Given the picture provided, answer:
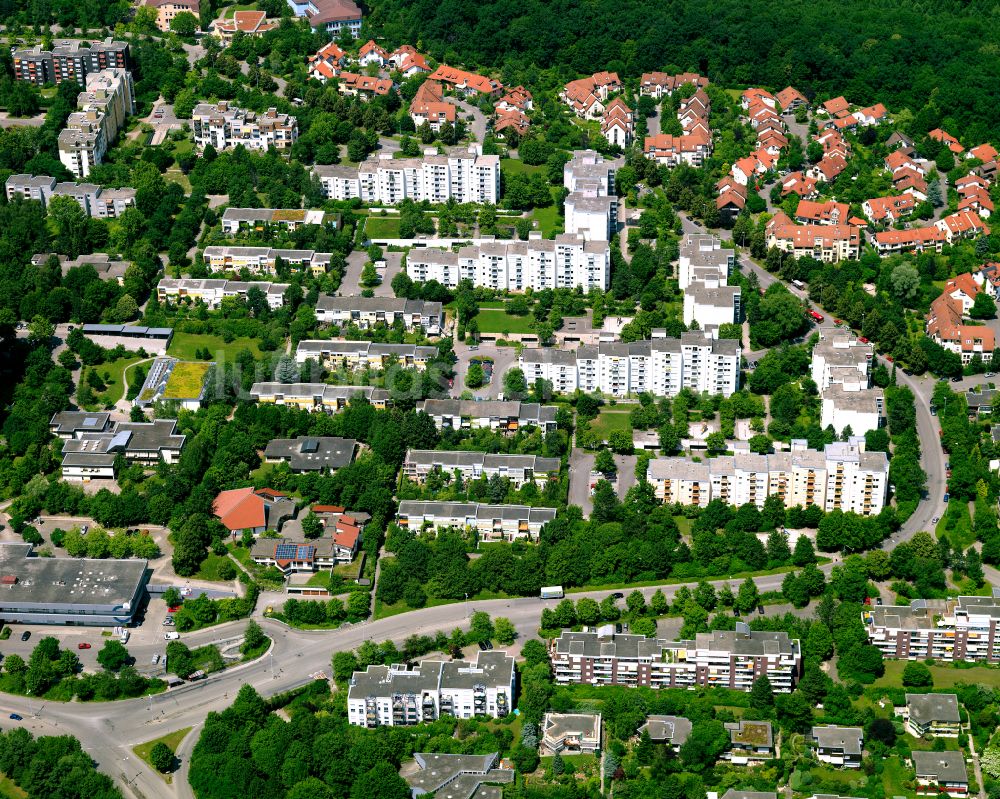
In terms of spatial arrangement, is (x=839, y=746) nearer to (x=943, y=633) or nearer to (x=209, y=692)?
(x=943, y=633)

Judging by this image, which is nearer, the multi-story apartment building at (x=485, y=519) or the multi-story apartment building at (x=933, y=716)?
the multi-story apartment building at (x=933, y=716)

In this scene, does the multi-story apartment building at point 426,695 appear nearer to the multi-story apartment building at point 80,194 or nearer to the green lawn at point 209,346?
the green lawn at point 209,346

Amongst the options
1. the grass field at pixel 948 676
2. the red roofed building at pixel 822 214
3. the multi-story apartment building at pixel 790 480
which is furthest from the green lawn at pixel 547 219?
the grass field at pixel 948 676

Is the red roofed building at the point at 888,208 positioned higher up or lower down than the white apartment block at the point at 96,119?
lower down

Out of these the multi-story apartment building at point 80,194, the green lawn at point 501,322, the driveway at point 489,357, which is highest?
the multi-story apartment building at point 80,194

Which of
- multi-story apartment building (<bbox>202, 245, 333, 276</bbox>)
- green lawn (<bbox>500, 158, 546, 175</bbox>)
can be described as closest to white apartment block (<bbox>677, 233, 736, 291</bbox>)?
green lawn (<bbox>500, 158, 546, 175</bbox>)

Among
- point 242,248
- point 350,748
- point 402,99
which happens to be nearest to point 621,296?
point 242,248

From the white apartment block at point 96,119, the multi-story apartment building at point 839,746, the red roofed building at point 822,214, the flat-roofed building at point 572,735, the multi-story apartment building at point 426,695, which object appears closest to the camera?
the multi-story apartment building at point 839,746

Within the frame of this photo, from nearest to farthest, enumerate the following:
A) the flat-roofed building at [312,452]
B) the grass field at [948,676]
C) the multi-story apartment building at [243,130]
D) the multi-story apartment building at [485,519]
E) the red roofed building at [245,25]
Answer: the grass field at [948,676]
the multi-story apartment building at [485,519]
the flat-roofed building at [312,452]
the multi-story apartment building at [243,130]
the red roofed building at [245,25]
